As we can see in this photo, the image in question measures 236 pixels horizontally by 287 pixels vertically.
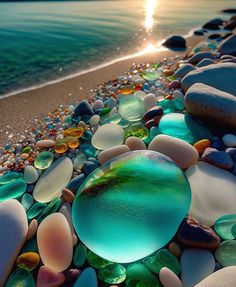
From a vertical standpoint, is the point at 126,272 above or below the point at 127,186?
below

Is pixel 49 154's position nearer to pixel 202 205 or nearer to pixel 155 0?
pixel 202 205

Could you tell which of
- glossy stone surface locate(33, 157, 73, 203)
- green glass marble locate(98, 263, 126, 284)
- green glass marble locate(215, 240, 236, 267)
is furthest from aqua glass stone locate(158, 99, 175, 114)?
green glass marble locate(98, 263, 126, 284)

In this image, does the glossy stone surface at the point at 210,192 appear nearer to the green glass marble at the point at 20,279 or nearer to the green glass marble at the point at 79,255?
the green glass marble at the point at 79,255

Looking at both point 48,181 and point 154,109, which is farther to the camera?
point 154,109

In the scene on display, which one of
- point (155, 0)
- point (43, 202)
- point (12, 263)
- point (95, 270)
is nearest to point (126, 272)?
point (95, 270)

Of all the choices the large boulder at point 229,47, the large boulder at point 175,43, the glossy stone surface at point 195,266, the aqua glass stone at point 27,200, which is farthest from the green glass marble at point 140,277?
the large boulder at point 175,43

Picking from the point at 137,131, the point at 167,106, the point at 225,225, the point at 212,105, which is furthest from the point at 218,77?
the point at 225,225

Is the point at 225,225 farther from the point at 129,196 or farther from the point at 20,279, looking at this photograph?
the point at 20,279
